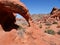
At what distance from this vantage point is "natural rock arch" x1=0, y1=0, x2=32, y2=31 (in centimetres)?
1116

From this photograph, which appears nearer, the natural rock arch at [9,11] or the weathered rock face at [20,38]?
the weathered rock face at [20,38]

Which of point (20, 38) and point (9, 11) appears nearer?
point (20, 38)

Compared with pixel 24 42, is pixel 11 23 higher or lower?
higher

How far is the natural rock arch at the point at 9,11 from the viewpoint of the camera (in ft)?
36.6

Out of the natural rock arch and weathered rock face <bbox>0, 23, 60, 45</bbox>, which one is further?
the natural rock arch

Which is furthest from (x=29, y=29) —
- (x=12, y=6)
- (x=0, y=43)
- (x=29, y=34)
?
(x=0, y=43)

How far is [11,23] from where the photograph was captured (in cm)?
1317

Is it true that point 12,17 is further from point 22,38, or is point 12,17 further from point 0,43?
point 0,43

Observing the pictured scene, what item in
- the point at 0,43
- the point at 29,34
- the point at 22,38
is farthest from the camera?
the point at 29,34

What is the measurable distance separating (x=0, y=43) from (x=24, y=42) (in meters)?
1.99

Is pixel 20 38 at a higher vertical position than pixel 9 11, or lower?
lower

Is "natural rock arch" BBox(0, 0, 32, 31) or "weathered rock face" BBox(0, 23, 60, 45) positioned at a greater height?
"natural rock arch" BBox(0, 0, 32, 31)

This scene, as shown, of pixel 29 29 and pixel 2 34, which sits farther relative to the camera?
pixel 29 29

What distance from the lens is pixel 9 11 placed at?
12.3 meters
